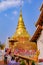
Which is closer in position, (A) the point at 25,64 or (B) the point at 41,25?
(B) the point at 41,25

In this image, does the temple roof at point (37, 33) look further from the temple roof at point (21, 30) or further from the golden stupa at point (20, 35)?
the temple roof at point (21, 30)

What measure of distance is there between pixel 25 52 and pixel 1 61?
795 cm

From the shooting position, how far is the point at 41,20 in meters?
18.3

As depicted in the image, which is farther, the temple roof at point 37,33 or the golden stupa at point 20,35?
the golden stupa at point 20,35

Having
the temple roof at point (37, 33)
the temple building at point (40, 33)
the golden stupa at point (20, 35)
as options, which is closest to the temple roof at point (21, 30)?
the golden stupa at point (20, 35)

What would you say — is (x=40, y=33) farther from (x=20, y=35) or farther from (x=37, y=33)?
(x=20, y=35)

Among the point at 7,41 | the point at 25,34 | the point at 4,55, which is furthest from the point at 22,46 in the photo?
the point at 25,34

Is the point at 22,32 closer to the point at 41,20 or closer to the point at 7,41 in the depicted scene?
the point at 7,41

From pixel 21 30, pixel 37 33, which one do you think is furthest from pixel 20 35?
pixel 37 33

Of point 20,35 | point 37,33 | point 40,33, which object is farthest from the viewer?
point 20,35

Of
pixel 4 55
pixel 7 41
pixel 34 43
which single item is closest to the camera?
pixel 34 43

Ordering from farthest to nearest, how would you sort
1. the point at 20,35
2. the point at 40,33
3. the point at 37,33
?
the point at 20,35 < the point at 37,33 < the point at 40,33

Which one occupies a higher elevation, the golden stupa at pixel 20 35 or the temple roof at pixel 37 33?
the golden stupa at pixel 20 35

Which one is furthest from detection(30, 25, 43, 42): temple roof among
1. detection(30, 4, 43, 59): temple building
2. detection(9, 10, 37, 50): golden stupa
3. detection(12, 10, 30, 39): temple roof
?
detection(12, 10, 30, 39): temple roof
